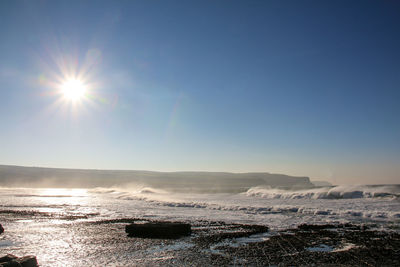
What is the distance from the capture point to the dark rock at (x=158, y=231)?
1044cm

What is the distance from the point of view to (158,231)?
34.2ft

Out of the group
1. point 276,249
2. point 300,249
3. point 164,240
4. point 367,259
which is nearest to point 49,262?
point 164,240

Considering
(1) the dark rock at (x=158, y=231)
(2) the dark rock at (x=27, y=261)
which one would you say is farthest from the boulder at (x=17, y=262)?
(1) the dark rock at (x=158, y=231)

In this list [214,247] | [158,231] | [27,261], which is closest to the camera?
[27,261]

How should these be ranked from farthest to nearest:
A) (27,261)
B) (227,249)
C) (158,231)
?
(158,231) → (227,249) → (27,261)

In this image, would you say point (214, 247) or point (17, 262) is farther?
point (214, 247)

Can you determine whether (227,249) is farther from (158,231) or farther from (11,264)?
(11,264)

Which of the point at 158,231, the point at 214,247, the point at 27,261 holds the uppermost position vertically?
the point at 27,261

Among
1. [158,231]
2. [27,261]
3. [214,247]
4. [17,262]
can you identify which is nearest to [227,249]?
[214,247]

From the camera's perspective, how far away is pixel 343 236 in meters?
10.6

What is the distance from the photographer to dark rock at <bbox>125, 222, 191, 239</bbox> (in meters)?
10.4

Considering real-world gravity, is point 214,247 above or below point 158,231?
below

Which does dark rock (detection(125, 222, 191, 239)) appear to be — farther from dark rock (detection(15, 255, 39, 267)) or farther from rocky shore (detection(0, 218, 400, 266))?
dark rock (detection(15, 255, 39, 267))

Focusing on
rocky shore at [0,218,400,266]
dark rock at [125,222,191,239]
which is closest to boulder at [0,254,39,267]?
rocky shore at [0,218,400,266]
